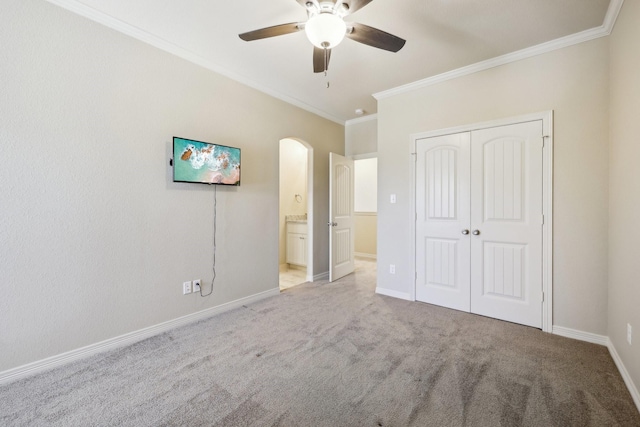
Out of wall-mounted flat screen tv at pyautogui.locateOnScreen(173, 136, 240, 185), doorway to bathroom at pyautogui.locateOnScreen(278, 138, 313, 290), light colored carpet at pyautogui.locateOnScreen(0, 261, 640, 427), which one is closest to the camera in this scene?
light colored carpet at pyautogui.locateOnScreen(0, 261, 640, 427)

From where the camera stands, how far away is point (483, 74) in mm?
2938

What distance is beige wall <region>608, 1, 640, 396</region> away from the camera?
1725mm

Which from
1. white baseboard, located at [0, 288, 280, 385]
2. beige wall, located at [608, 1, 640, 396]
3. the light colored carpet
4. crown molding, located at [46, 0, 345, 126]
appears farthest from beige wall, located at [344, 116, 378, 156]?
white baseboard, located at [0, 288, 280, 385]

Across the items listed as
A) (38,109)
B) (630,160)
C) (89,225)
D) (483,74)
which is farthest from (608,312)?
(38,109)

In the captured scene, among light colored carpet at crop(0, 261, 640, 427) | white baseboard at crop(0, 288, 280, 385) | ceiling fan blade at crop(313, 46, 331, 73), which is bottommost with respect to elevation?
light colored carpet at crop(0, 261, 640, 427)

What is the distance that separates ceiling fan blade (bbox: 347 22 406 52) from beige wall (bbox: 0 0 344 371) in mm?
1779

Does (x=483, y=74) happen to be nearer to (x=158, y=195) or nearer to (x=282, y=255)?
(x=158, y=195)

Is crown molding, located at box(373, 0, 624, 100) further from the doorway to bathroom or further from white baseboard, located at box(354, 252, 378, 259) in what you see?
white baseboard, located at box(354, 252, 378, 259)

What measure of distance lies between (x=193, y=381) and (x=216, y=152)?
2034 mm

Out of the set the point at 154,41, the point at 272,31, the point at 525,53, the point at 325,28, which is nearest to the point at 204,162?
the point at 154,41

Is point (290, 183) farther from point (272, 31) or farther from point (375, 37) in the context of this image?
point (375, 37)

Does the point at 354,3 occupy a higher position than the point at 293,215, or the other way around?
the point at 354,3

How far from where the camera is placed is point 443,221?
319 cm

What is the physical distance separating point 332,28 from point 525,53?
2.20 m
